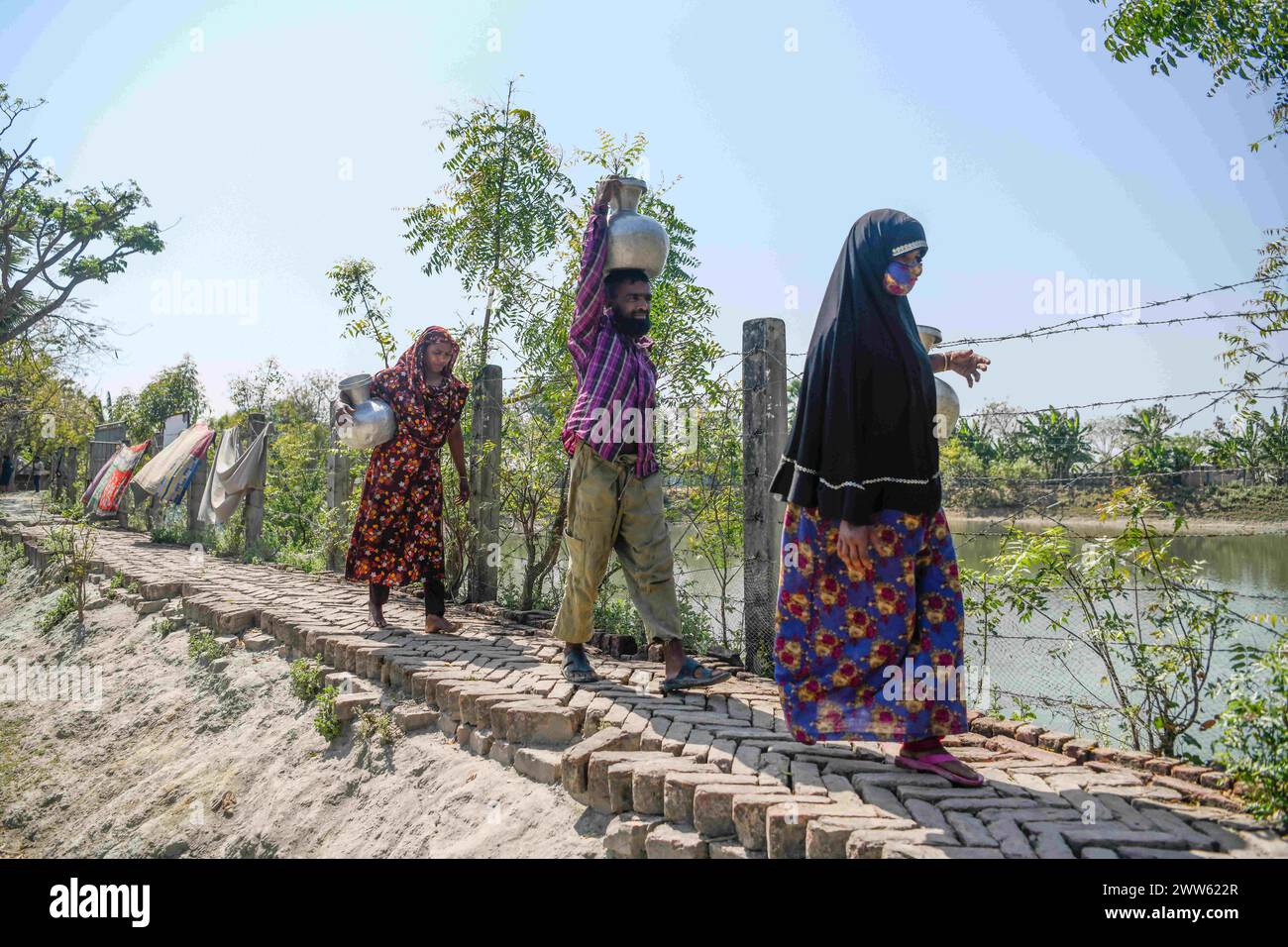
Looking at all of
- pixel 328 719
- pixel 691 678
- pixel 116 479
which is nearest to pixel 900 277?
pixel 691 678

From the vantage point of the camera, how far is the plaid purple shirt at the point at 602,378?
12.1 feet

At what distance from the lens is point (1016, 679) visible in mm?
4902

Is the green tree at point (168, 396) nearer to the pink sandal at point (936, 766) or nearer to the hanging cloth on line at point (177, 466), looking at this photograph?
the hanging cloth on line at point (177, 466)

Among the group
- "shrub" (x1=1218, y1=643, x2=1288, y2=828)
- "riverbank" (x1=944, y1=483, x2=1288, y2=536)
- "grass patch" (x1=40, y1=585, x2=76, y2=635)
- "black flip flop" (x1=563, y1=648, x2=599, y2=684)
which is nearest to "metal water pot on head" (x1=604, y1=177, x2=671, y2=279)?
"black flip flop" (x1=563, y1=648, x2=599, y2=684)

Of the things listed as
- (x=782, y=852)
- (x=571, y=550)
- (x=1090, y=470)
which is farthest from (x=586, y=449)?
(x=1090, y=470)

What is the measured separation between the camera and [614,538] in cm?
382

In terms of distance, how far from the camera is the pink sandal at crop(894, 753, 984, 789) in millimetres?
2590

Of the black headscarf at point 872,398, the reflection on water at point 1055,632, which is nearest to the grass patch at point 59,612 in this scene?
the reflection on water at point 1055,632

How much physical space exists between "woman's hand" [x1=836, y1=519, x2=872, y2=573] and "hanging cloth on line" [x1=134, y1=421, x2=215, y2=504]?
38.8ft

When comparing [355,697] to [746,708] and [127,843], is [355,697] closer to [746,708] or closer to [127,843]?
[127,843]

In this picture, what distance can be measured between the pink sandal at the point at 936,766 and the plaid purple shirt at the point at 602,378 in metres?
1.62
